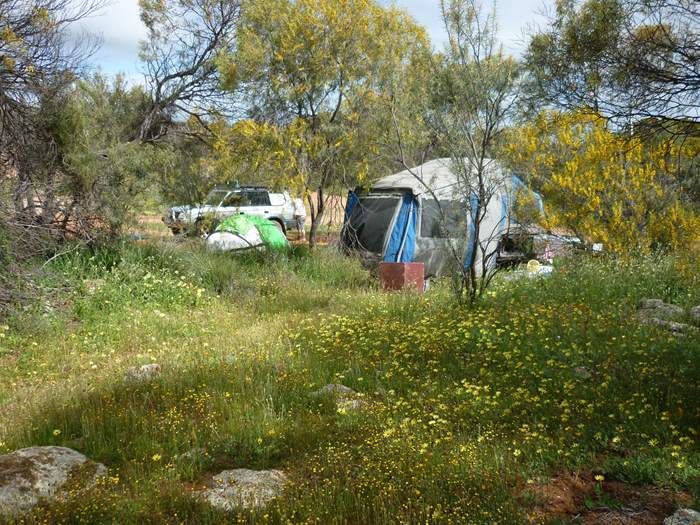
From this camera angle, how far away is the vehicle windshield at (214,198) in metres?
12.9

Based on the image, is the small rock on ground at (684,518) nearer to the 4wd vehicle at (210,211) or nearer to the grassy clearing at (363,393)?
the grassy clearing at (363,393)

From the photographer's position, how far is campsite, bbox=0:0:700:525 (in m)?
3.89

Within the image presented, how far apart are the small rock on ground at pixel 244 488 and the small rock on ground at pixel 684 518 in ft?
6.75

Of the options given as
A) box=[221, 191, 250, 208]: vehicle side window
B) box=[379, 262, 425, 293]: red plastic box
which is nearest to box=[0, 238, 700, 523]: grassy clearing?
box=[379, 262, 425, 293]: red plastic box

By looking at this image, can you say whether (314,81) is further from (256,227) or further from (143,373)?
(143,373)

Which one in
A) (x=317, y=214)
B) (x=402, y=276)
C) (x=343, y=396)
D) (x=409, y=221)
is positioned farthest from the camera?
(x=317, y=214)

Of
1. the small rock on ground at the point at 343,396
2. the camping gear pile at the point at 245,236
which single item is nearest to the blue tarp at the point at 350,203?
the camping gear pile at the point at 245,236

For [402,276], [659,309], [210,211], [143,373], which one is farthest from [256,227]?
[659,309]

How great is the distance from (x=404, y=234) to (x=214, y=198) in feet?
12.8

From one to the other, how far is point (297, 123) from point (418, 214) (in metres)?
2.93

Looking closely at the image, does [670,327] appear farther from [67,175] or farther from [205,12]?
[205,12]

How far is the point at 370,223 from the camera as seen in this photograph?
42.9 feet

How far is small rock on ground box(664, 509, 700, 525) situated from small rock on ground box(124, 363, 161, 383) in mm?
Result: 4424

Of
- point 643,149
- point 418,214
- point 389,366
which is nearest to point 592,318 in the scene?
point 389,366
